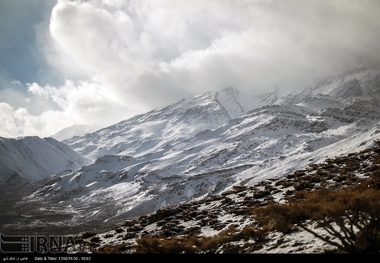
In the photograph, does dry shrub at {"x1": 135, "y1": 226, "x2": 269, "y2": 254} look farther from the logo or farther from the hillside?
the logo

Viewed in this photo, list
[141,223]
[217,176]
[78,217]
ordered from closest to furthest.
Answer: [141,223], [78,217], [217,176]

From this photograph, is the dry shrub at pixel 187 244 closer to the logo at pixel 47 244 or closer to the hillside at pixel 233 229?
the hillside at pixel 233 229

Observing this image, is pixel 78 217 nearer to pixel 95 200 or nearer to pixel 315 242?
pixel 95 200

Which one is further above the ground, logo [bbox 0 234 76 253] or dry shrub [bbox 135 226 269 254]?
logo [bbox 0 234 76 253]

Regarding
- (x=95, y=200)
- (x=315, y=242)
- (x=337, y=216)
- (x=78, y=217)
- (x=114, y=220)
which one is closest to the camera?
(x=337, y=216)

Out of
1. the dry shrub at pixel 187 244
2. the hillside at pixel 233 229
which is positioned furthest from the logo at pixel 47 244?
the dry shrub at pixel 187 244

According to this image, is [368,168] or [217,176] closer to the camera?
[368,168]

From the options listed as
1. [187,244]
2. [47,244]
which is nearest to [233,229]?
[187,244]

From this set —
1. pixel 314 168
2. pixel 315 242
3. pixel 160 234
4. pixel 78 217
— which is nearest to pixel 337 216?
pixel 315 242

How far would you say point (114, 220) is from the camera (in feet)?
357

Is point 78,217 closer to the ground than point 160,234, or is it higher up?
higher up

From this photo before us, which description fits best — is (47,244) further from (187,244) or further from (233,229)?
(233,229)

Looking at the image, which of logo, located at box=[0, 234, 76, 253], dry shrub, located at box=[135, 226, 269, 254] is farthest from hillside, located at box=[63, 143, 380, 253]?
logo, located at box=[0, 234, 76, 253]

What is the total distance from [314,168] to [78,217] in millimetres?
110747
